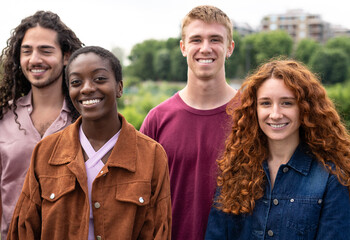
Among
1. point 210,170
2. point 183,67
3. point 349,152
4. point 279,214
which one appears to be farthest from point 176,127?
point 183,67

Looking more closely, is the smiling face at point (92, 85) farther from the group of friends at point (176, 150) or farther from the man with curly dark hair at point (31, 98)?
the man with curly dark hair at point (31, 98)

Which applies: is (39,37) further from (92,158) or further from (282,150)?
(282,150)

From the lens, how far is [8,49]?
3754mm

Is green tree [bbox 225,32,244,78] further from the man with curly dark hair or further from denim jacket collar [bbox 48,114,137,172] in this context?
denim jacket collar [bbox 48,114,137,172]

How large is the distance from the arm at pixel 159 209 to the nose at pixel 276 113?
795 millimetres

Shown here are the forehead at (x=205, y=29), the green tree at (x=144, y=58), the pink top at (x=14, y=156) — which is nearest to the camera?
the pink top at (x=14, y=156)

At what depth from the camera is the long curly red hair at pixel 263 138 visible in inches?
112

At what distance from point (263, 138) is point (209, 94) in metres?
0.63

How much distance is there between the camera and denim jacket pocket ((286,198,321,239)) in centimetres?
270

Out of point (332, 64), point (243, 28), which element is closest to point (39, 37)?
point (332, 64)

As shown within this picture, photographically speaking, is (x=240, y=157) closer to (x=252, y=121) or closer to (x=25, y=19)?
(x=252, y=121)

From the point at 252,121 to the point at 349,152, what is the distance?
704 mm

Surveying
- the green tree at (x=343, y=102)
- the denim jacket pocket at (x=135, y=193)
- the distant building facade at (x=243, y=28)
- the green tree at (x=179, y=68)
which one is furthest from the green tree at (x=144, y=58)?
the denim jacket pocket at (x=135, y=193)

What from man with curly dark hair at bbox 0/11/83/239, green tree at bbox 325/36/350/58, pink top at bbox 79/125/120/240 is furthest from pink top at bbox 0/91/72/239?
green tree at bbox 325/36/350/58
